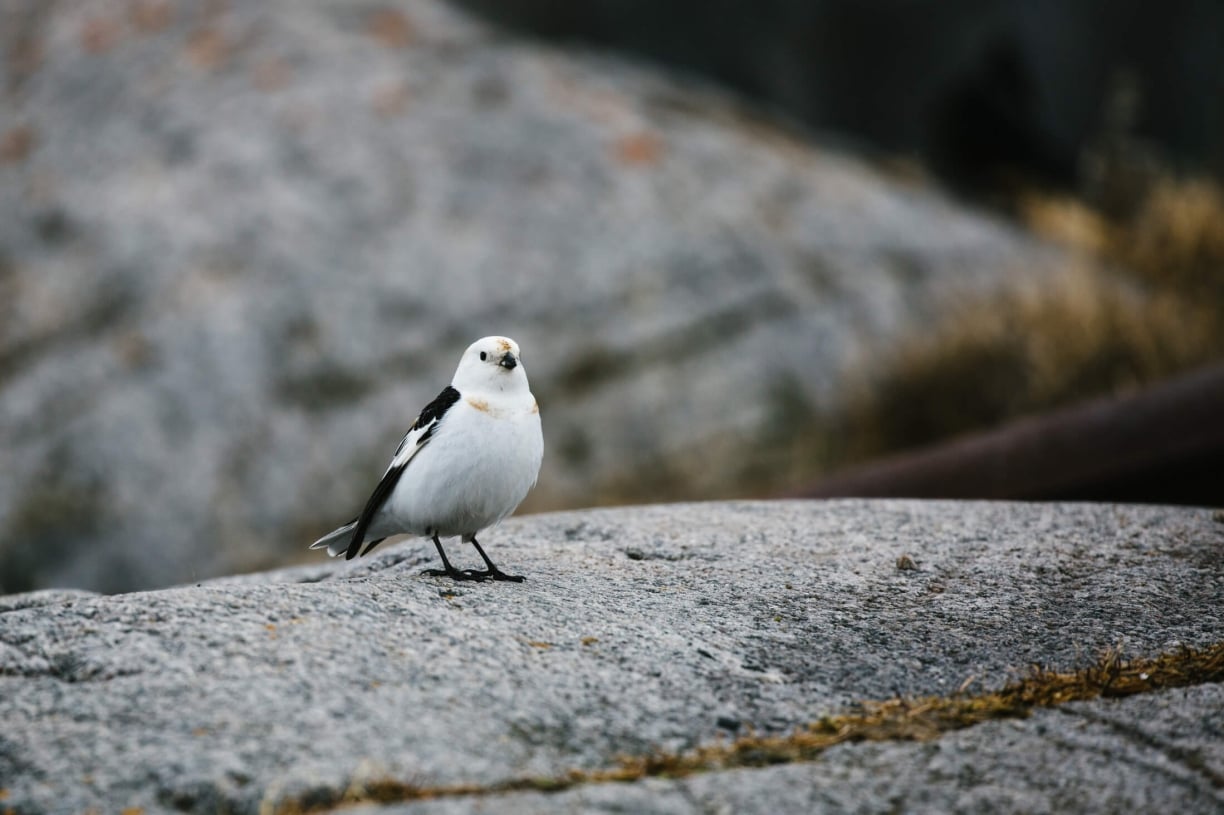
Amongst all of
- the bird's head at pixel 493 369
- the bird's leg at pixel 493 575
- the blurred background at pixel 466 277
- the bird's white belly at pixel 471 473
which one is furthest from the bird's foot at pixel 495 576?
the blurred background at pixel 466 277

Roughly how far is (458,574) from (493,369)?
0.59m

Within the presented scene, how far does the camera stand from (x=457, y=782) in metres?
1.88

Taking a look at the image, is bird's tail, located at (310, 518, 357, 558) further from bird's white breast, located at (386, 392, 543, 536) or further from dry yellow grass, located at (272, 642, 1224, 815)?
dry yellow grass, located at (272, 642, 1224, 815)

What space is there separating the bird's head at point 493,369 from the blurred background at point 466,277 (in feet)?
7.46

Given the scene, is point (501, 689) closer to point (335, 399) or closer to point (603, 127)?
point (335, 399)

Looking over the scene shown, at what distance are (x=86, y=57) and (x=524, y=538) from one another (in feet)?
23.6

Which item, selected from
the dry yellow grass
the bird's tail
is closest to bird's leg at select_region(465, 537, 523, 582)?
the bird's tail

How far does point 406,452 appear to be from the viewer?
132 inches

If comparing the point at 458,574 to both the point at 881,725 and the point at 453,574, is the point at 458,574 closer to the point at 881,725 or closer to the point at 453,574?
the point at 453,574

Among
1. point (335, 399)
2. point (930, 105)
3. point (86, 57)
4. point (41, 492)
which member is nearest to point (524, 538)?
point (335, 399)

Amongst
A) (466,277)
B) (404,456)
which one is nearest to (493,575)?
(404,456)

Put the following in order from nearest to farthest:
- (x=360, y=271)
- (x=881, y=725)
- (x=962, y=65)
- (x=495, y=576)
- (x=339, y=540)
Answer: (x=881, y=725) → (x=495, y=576) → (x=339, y=540) → (x=360, y=271) → (x=962, y=65)

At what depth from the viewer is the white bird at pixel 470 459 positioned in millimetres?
3137

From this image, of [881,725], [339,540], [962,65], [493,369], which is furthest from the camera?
[962,65]
